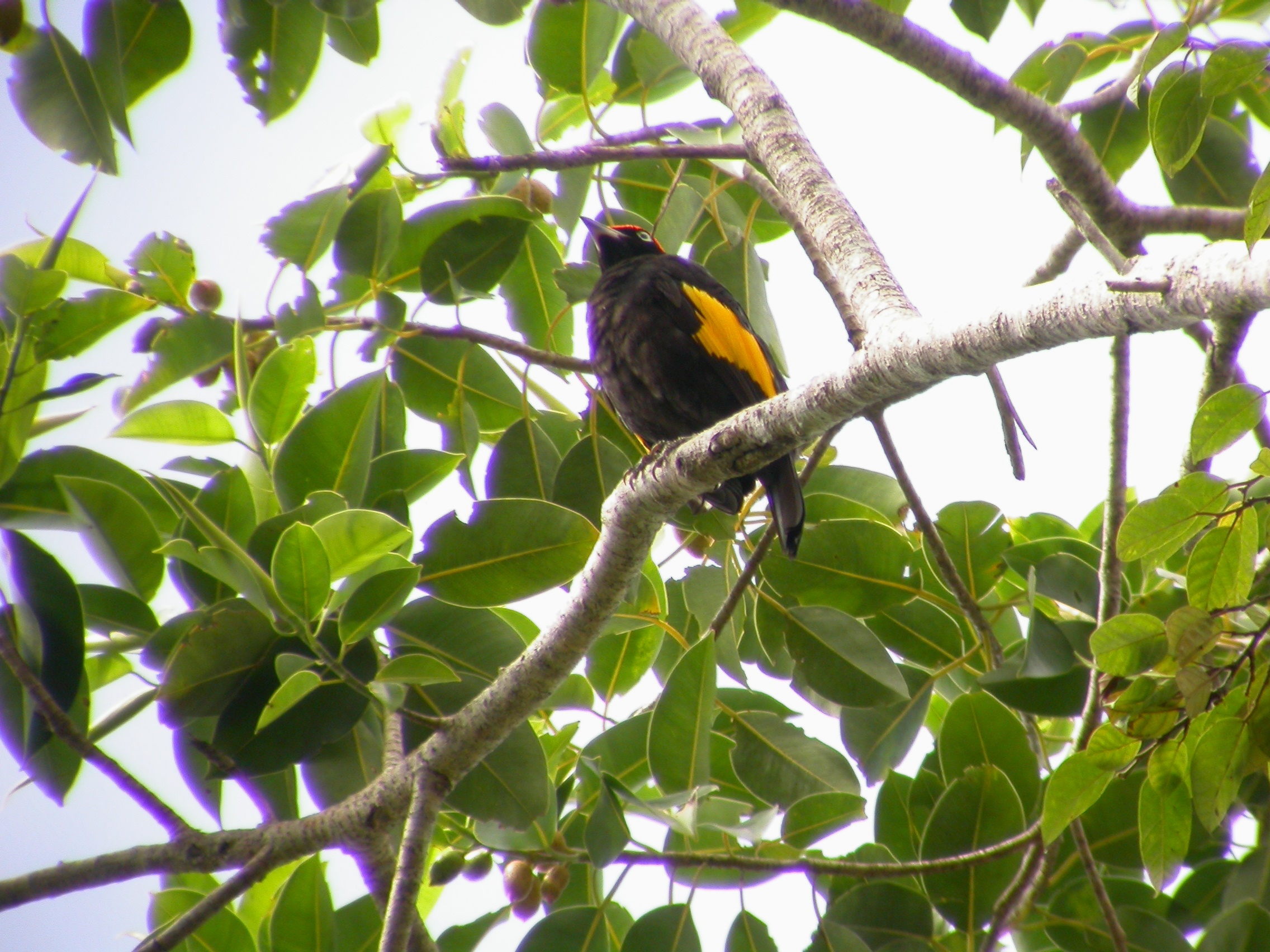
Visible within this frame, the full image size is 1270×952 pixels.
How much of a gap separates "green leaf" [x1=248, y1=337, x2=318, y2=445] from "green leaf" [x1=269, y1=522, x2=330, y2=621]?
1.76ft

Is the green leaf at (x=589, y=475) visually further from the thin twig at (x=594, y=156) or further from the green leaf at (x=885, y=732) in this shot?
the green leaf at (x=885, y=732)

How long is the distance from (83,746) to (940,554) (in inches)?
62.1

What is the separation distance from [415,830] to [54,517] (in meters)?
0.82

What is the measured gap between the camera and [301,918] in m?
1.73

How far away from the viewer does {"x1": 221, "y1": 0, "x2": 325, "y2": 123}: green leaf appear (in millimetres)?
2135

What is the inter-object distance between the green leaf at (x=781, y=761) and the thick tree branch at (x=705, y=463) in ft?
1.58

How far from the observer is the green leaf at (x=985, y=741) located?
1.81m

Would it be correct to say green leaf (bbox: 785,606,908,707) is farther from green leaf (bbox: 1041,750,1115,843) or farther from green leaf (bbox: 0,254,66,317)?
green leaf (bbox: 0,254,66,317)

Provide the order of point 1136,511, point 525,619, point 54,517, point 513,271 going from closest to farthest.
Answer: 1. point 1136,511
2. point 54,517
3. point 525,619
4. point 513,271

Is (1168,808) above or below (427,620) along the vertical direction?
below

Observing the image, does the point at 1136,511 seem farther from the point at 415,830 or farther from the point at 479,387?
the point at 479,387

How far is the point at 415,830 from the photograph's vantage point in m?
1.54

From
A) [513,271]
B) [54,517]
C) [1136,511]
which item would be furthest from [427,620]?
[1136,511]

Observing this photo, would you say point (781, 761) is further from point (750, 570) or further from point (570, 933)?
point (570, 933)
